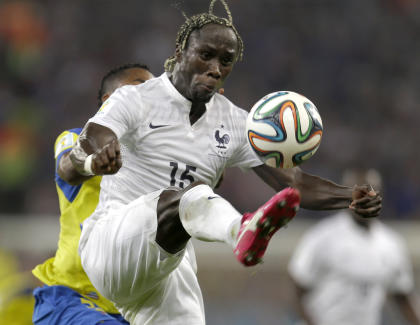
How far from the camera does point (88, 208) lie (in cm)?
473

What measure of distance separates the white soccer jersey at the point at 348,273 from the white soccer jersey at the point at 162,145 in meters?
3.77

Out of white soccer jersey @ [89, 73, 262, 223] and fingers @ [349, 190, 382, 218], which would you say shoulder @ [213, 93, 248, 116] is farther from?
fingers @ [349, 190, 382, 218]

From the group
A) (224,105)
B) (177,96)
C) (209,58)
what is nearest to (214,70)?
(209,58)

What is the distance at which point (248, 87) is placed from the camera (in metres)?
12.7

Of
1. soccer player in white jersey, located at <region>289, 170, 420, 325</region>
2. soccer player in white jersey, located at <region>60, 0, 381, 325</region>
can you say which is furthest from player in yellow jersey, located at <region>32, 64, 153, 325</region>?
soccer player in white jersey, located at <region>289, 170, 420, 325</region>

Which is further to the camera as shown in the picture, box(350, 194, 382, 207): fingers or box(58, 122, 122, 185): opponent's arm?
box(350, 194, 382, 207): fingers

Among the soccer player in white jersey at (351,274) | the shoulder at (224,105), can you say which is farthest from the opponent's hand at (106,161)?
the soccer player in white jersey at (351,274)

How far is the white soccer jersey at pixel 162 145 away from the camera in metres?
4.25

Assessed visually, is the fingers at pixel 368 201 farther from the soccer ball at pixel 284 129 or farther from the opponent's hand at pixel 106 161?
the opponent's hand at pixel 106 161

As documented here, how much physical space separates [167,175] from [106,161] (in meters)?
0.91

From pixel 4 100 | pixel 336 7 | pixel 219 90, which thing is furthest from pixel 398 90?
pixel 219 90

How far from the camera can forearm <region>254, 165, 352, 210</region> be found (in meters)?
4.34

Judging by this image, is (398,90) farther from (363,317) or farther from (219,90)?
(219,90)

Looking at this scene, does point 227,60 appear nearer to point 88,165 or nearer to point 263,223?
point 88,165
